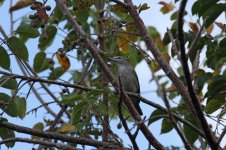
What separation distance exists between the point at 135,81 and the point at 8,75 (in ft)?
15.6

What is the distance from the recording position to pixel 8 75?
300cm

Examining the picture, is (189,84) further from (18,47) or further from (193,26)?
(193,26)

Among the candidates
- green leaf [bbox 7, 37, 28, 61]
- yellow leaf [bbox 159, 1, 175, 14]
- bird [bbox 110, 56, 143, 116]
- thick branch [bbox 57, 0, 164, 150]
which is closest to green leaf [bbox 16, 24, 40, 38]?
green leaf [bbox 7, 37, 28, 61]

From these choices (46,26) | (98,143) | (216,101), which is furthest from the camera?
(46,26)

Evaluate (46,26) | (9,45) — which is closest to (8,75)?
(9,45)

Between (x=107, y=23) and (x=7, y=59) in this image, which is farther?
(x=107, y=23)

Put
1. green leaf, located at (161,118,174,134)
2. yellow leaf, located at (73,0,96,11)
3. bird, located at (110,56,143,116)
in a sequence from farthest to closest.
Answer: bird, located at (110,56,143,116), yellow leaf, located at (73,0,96,11), green leaf, located at (161,118,174,134)

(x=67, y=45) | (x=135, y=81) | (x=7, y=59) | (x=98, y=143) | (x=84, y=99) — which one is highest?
(x=135, y=81)

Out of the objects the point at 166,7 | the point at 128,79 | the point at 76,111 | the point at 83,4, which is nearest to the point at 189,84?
the point at 76,111

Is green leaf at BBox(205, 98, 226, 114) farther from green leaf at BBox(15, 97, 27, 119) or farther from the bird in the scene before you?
the bird

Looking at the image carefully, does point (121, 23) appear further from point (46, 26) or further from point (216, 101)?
point (216, 101)

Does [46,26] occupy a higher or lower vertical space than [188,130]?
higher

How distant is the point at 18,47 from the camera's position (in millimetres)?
3369

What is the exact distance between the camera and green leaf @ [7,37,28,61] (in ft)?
10.9
